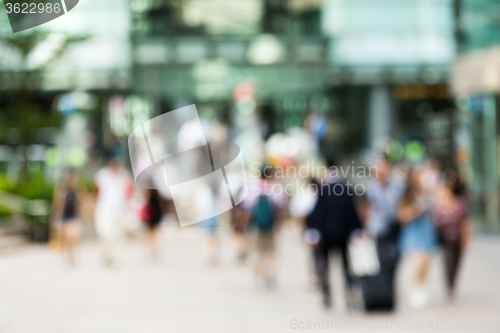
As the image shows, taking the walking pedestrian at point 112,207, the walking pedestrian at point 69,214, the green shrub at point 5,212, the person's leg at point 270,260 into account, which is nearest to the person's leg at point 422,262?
the person's leg at point 270,260

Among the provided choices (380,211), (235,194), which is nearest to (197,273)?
(235,194)

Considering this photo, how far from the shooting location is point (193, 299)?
10586mm

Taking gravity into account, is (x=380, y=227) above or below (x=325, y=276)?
above

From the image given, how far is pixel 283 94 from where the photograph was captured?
Answer: 36938 millimetres

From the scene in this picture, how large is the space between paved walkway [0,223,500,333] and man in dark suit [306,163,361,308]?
487 millimetres

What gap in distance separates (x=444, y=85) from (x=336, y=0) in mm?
5722

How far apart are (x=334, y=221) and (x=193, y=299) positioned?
7.63 ft

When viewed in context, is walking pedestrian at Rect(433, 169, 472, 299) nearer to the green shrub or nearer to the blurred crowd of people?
the blurred crowd of people

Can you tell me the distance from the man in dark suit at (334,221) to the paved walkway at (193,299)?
19.2 inches

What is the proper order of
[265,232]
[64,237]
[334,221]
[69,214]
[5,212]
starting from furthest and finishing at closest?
[5,212] < [64,237] < [69,214] < [265,232] < [334,221]

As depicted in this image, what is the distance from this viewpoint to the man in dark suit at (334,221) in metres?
9.41

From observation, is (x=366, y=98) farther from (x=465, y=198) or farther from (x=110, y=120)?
(x=465, y=198)

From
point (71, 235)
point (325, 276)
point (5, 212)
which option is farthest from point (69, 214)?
point (325, 276)

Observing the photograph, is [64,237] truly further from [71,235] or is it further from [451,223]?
[451,223]
